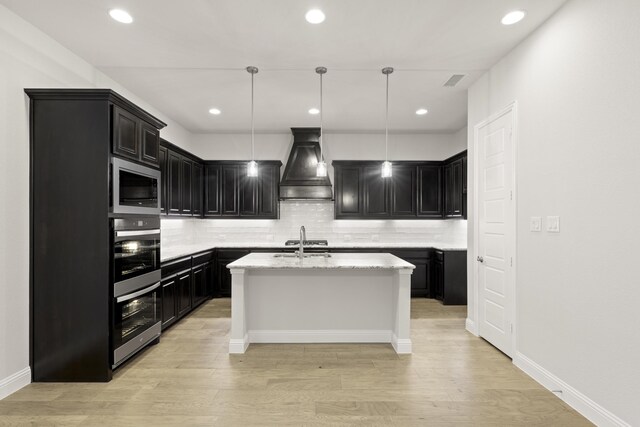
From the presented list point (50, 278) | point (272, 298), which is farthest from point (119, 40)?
point (272, 298)

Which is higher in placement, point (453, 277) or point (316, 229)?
point (316, 229)

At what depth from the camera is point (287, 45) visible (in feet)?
10.6

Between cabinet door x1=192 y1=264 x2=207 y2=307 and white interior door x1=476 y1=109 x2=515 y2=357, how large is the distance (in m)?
3.89

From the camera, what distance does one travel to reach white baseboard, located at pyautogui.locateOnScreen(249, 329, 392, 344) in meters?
3.76

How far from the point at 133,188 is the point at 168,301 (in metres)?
1.65

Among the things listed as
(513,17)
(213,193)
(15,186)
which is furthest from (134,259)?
(513,17)

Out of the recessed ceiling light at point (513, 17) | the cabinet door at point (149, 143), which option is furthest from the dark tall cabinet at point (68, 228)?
the recessed ceiling light at point (513, 17)

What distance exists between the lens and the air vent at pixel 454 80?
3.92 m

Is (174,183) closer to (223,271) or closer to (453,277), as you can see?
(223,271)

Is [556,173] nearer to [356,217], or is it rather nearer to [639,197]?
[639,197]

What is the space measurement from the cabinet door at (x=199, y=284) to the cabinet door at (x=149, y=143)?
6.64 feet

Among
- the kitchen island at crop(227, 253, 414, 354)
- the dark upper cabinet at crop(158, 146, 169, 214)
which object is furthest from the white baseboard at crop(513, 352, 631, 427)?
the dark upper cabinet at crop(158, 146, 169, 214)

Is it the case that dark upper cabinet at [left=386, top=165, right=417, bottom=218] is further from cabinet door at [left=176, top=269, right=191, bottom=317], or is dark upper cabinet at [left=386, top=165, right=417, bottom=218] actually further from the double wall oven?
the double wall oven

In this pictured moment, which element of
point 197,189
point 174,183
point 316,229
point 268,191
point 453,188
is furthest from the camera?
point 316,229
